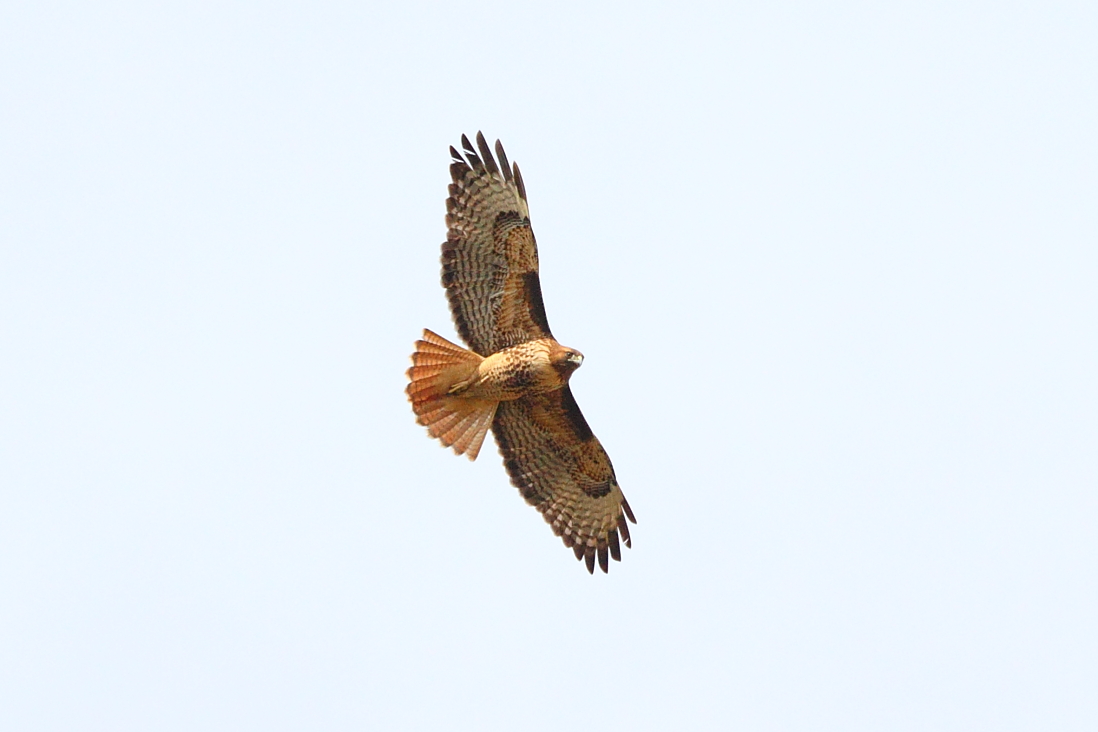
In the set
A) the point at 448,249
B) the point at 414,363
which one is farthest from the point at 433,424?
the point at 448,249

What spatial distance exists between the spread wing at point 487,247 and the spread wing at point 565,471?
0.97 meters

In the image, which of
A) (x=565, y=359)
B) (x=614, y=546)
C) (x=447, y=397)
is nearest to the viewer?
(x=565, y=359)

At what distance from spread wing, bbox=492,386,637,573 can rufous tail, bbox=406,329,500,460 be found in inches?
13.6

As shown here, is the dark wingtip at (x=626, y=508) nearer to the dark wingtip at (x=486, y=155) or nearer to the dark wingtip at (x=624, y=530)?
the dark wingtip at (x=624, y=530)

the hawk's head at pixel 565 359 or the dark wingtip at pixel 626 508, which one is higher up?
the hawk's head at pixel 565 359

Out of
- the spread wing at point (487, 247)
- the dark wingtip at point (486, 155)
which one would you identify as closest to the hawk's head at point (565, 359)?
the spread wing at point (487, 247)

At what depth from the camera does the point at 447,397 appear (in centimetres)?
1641

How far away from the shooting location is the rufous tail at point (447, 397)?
1619 cm

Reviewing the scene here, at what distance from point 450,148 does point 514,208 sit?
83cm

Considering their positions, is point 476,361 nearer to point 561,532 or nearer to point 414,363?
point 414,363

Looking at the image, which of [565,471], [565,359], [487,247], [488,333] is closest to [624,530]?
[565,471]

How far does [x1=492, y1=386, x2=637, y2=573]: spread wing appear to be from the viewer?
16828mm

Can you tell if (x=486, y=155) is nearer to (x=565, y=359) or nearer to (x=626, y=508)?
(x=565, y=359)

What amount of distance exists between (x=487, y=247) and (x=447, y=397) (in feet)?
4.79
